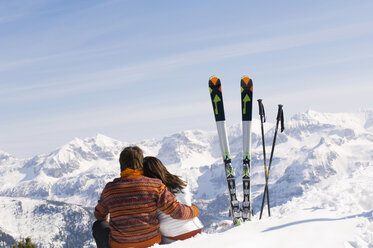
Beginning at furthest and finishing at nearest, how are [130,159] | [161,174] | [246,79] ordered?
[246,79] → [161,174] → [130,159]

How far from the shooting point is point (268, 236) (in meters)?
6.29

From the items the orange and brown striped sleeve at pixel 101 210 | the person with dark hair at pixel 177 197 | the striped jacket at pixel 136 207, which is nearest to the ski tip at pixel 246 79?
the person with dark hair at pixel 177 197

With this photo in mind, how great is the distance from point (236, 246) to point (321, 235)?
1458mm

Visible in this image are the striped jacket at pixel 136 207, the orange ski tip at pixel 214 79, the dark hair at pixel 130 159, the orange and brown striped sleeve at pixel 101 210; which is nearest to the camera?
the striped jacket at pixel 136 207

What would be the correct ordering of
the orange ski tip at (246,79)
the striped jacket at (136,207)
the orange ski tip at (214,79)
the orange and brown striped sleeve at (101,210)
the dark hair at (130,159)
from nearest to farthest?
1. the striped jacket at (136,207)
2. the dark hair at (130,159)
3. the orange and brown striped sleeve at (101,210)
4. the orange ski tip at (246,79)
5. the orange ski tip at (214,79)

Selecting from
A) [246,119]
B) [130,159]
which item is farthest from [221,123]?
[130,159]

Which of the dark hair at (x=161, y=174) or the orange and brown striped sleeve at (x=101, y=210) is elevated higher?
the dark hair at (x=161, y=174)

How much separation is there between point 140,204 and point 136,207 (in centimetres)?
8

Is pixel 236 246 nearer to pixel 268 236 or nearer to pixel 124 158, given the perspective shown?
pixel 268 236

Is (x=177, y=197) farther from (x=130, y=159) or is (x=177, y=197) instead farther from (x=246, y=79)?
(x=246, y=79)

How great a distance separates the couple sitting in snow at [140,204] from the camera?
6.13 metres

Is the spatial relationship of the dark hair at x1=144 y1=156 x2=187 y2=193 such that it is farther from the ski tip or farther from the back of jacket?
the ski tip

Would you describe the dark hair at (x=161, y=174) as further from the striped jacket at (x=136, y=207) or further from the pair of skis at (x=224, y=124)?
the pair of skis at (x=224, y=124)

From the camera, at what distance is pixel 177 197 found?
6629mm
